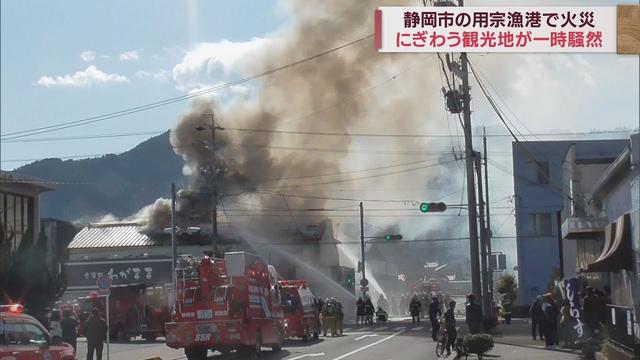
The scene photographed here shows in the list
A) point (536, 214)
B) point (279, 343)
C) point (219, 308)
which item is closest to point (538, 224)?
point (536, 214)

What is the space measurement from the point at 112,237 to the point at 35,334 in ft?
176

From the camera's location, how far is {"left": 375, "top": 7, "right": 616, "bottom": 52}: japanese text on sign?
12492mm

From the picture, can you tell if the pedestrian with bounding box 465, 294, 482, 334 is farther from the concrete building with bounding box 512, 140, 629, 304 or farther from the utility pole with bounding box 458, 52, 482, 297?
the concrete building with bounding box 512, 140, 629, 304

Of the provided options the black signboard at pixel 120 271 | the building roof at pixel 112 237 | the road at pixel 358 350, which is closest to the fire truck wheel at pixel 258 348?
the road at pixel 358 350

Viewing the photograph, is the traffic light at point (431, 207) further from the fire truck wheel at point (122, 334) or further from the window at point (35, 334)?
the window at point (35, 334)

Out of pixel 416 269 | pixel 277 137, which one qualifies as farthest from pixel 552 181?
pixel 416 269

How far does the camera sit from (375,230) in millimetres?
93625

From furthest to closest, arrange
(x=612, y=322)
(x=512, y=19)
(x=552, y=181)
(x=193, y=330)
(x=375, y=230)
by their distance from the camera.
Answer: (x=375, y=230)
(x=552, y=181)
(x=193, y=330)
(x=612, y=322)
(x=512, y=19)

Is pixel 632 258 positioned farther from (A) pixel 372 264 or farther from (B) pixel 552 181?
(A) pixel 372 264

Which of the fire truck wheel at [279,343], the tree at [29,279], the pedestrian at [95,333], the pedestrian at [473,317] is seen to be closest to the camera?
the pedestrian at [95,333]

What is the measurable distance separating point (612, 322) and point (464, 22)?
8.70m

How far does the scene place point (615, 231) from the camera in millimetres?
22859

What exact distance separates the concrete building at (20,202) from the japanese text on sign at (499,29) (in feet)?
109

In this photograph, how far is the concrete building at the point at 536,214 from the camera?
5781cm
